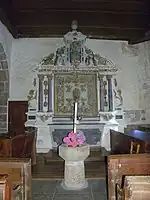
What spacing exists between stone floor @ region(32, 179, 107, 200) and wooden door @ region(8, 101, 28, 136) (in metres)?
2.82

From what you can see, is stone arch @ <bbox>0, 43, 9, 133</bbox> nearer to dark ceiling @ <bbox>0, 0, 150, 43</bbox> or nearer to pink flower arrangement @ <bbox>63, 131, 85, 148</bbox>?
dark ceiling @ <bbox>0, 0, 150, 43</bbox>

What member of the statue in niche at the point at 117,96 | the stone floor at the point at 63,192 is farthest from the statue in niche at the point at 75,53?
Result: the stone floor at the point at 63,192

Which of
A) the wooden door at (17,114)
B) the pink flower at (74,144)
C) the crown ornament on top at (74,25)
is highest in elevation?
the crown ornament on top at (74,25)

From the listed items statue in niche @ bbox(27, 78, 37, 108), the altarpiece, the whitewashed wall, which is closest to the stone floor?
the altarpiece

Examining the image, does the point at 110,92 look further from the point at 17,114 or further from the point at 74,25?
the point at 17,114

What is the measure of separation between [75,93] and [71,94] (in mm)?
104

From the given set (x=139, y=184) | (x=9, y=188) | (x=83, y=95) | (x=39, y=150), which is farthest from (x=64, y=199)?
(x=83, y=95)

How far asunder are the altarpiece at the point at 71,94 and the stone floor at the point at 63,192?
2.52 metres

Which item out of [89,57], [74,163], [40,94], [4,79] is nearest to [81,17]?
[89,57]

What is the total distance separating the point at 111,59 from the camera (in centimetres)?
637

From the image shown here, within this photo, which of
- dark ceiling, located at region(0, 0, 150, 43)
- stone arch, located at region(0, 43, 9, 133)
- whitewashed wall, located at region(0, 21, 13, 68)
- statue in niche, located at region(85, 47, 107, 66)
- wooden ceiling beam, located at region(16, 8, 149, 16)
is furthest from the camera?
statue in niche, located at region(85, 47, 107, 66)

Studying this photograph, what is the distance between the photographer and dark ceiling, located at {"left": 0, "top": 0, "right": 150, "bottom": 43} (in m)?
4.53

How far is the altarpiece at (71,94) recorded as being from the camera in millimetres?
5973

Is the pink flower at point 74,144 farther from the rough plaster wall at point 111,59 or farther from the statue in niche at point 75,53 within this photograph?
the statue in niche at point 75,53
